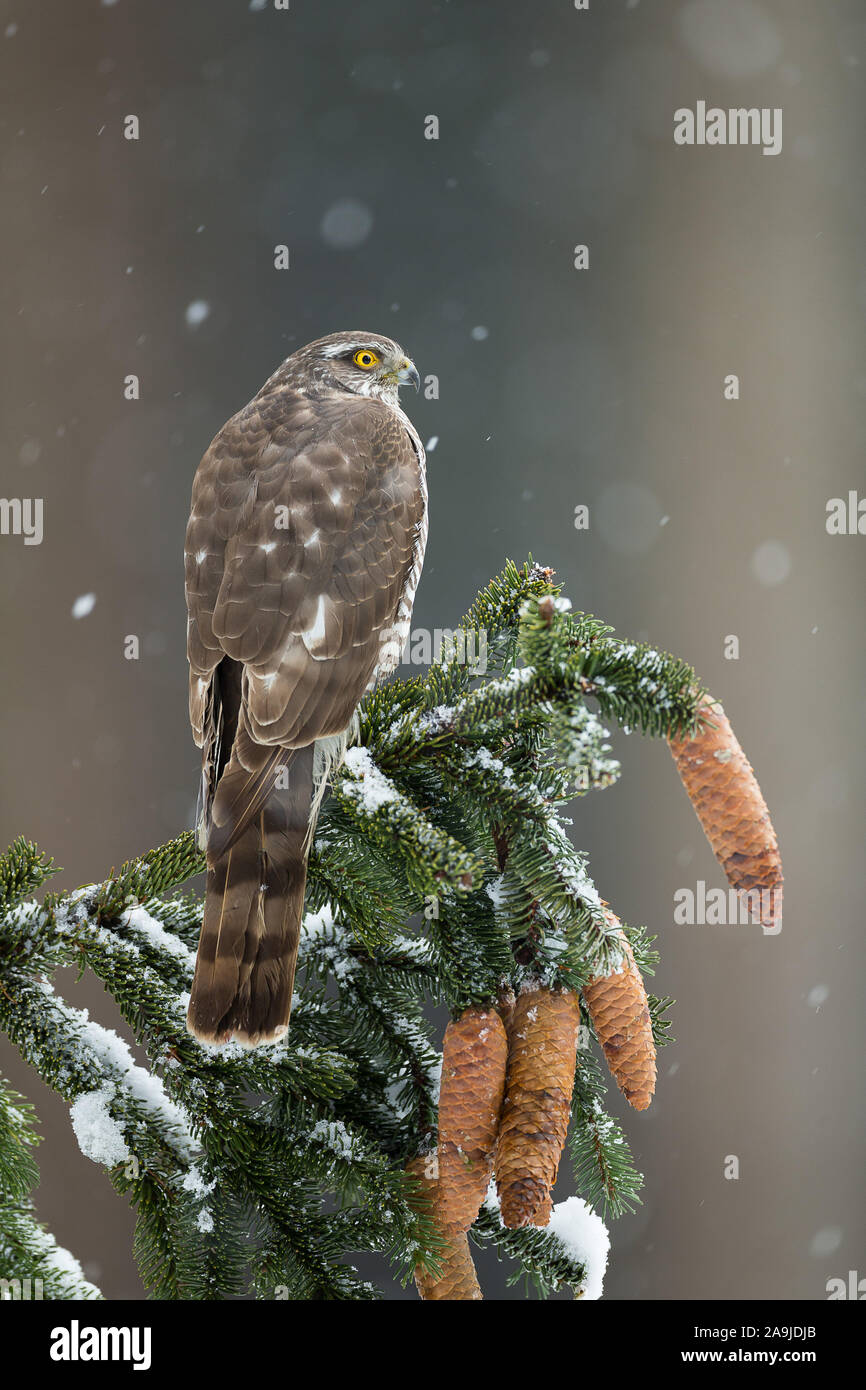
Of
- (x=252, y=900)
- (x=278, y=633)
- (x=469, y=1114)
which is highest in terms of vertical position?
(x=278, y=633)

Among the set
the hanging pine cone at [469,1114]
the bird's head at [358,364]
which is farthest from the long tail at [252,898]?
the bird's head at [358,364]

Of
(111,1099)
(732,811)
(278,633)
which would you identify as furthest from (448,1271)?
(278,633)

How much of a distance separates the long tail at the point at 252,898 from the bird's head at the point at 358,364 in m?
0.75

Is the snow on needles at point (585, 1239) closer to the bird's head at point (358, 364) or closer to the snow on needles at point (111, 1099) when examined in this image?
the snow on needles at point (111, 1099)

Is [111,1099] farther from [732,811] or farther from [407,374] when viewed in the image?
[407,374]

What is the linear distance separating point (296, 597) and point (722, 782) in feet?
1.81

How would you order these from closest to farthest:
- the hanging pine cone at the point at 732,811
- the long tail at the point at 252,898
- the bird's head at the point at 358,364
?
the hanging pine cone at the point at 732,811, the long tail at the point at 252,898, the bird's head at the point at 358,364

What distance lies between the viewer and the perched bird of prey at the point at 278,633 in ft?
2.68

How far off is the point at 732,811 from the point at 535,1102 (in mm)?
243

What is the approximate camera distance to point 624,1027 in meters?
0.73

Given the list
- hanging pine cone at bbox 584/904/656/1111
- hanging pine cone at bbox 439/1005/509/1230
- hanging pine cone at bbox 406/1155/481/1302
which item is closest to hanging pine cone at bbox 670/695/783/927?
hanging pine cone at bbox 584/904/656/1111

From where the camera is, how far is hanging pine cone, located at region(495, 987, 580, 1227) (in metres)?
0.67
